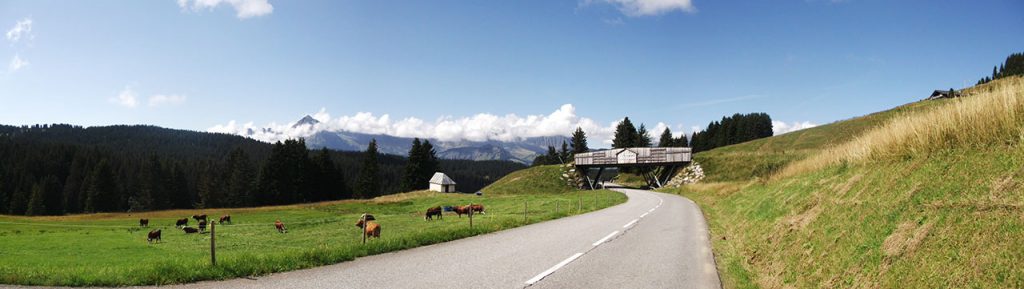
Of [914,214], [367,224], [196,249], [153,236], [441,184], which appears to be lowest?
[441,184]

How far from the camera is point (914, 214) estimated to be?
707cm

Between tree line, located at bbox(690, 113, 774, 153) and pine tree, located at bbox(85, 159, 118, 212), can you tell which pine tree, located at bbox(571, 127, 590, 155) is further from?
pine tree, located at bbox(85, 159, 118, 212)

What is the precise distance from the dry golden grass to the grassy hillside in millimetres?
24

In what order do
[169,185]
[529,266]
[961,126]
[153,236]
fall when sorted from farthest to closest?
[169,185] < [153,236] < [529,266] < [961,126]

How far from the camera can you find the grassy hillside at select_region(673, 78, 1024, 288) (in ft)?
17.7

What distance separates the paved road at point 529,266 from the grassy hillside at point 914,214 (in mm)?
1303

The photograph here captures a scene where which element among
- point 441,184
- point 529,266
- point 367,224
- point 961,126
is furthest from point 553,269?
point 441,184

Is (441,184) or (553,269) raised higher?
(553,269)

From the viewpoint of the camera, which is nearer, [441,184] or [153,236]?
A: [153,236]

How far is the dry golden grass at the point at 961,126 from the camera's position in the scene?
784cm

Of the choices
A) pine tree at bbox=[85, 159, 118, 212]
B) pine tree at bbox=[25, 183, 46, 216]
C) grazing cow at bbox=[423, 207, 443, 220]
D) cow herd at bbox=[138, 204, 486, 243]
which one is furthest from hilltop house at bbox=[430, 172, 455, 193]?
pine tree at bbox=[25, 183, 46, 216]

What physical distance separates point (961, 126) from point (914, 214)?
11.1 feet

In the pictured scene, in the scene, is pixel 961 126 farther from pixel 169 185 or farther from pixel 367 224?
pixel 169 185

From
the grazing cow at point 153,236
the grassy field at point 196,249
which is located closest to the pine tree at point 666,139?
the grassy field at point 196,249
